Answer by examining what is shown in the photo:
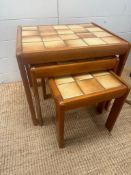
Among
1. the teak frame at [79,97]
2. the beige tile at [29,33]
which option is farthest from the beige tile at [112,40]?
the beige tile at [29,33]

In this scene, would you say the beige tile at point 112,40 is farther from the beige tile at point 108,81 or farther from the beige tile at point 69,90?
the beige tile at point 69,90

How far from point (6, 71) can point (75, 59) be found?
3.00 ft

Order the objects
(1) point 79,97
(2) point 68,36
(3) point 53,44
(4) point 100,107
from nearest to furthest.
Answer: (1) point 79,97, (3) point 53,44, (2) point 68,36, (4) point 100,107

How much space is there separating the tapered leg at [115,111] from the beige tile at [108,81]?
0.09 metres

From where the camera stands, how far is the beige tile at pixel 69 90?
794mm

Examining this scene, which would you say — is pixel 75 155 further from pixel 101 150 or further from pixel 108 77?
pixel 108 77

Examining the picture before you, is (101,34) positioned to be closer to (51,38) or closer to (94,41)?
(94,41)

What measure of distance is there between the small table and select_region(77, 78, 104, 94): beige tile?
0.46 feet

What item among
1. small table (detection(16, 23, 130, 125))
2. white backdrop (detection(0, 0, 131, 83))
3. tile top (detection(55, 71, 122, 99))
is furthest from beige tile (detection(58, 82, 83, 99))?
white backdrop (detection(0, 0, 131, 83))

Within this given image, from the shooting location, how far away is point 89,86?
861mm

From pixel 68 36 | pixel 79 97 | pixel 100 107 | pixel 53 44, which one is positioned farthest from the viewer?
pixel 100 107

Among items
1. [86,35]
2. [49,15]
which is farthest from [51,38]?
[49,15]

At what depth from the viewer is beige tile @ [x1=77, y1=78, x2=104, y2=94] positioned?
2.72 feet

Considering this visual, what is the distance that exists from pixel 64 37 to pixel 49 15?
18.2 inches
